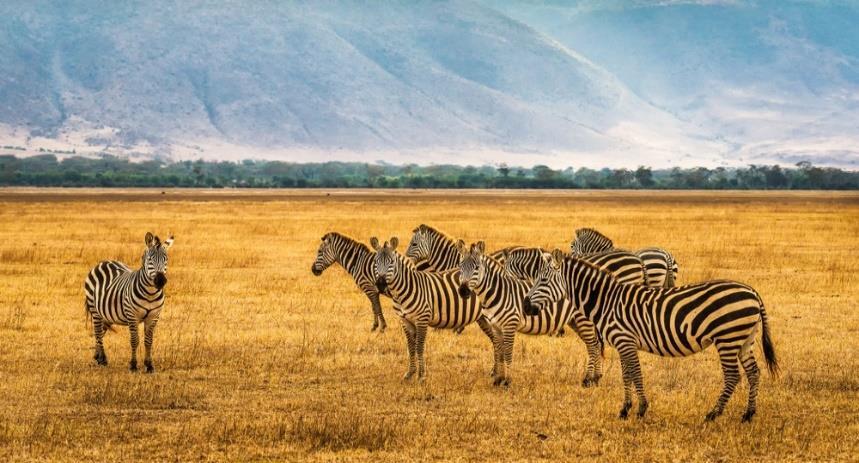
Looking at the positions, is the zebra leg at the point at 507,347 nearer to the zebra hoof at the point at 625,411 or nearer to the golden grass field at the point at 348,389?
the golden grass field at the point at 348,389

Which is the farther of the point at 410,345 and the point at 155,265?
the point at 410,345

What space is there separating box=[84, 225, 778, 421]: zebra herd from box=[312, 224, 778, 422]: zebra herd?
Answer: 1cm

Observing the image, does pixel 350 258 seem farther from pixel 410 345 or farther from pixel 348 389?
pixel 348 389

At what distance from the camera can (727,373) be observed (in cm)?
1302

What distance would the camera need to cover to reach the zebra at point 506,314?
1496 cm

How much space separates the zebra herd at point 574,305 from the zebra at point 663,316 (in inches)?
0.4

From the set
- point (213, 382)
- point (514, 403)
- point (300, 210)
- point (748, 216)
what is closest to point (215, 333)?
point (213, 382)

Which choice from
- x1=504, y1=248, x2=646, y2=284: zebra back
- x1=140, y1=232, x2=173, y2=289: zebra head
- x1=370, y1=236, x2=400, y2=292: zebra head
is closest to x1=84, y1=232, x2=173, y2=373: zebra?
x1=140, y1=232, x2=173, y2=289: zebra head

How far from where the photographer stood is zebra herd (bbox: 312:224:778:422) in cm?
1289

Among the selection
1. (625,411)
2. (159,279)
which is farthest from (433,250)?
(625,411)

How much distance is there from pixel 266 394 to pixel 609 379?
14.6 ft

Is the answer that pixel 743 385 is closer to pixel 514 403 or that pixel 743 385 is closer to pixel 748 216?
pixel 514 403

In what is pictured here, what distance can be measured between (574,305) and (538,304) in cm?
43

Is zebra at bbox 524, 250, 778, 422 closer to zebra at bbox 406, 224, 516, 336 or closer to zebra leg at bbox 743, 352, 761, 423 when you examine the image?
zebra leg at bbox 743, 352, 761, 423
